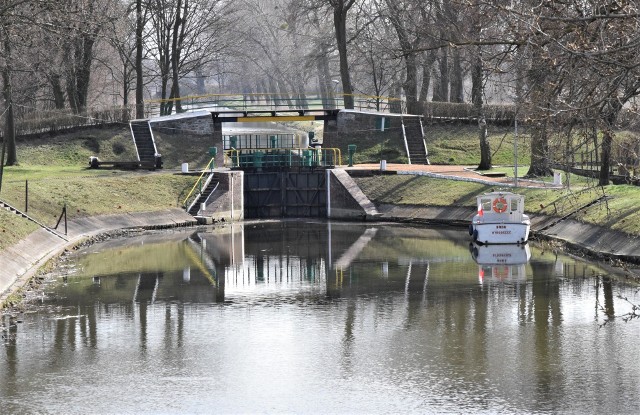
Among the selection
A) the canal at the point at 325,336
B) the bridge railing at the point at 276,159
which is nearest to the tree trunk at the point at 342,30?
the bridge railing at the point at 276,159

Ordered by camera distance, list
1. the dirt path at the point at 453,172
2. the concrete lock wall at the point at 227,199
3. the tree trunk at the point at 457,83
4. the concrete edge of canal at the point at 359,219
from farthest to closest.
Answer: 1. the tree trunk at the point at 457,83
2. the concrete lock wall at the point at 227,199
3. the dirt path at the point at 453,172
4. the concrete edge of canal at the point at 359,219

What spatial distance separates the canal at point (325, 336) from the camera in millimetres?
20406

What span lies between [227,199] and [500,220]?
18.4 m

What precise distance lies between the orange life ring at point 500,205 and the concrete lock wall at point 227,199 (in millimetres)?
17274

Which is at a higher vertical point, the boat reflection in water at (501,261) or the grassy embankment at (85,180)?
the grassy embankment at (85,180)

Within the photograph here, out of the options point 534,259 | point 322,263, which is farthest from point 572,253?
point 322,263

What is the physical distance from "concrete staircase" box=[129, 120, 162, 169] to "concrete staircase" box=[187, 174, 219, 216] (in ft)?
19.6

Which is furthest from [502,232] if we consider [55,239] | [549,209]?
[55,239]

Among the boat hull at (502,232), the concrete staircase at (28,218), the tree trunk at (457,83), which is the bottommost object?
the boat hull at (502,232)

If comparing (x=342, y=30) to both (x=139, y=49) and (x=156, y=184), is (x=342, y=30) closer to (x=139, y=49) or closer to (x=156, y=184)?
(x=139, y=49)

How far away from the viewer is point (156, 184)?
58.5 m

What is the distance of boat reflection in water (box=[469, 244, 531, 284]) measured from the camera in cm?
3606

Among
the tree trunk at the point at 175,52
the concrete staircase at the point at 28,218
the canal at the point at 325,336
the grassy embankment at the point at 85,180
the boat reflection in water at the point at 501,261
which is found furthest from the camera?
the tree trunk at the point at 175,52

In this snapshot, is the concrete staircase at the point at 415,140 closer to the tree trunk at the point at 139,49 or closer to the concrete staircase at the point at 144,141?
the concrete staircase at the point at 144,141
